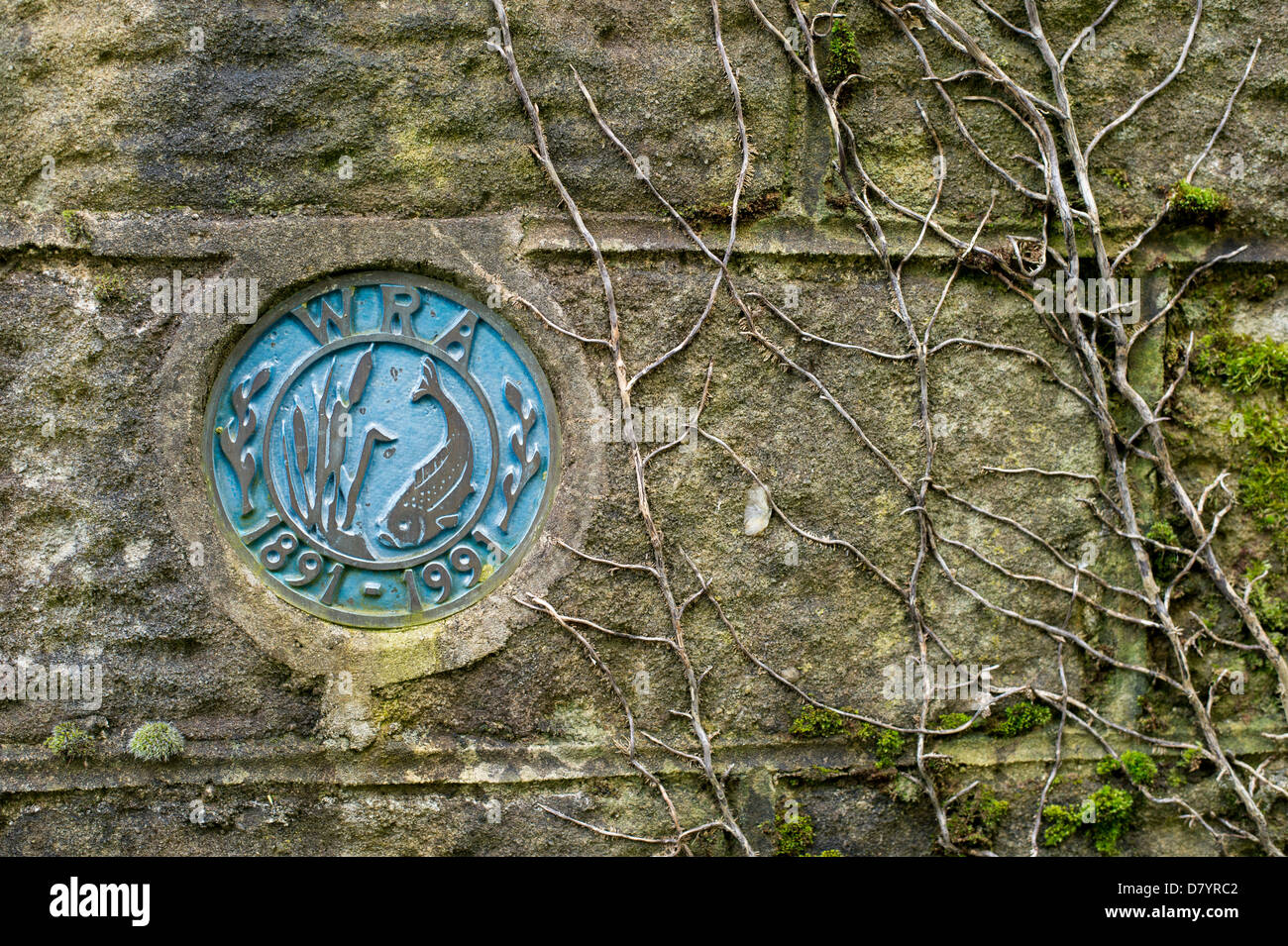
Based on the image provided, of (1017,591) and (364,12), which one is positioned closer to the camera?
(364,12)

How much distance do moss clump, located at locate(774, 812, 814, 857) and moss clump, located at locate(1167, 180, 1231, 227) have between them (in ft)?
6.84

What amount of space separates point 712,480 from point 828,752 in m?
0.86

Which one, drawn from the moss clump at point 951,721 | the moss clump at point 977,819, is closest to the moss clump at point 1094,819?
the moss clump at point 977,819

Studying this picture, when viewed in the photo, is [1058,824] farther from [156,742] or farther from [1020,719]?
[156,742]

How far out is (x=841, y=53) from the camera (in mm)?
2443

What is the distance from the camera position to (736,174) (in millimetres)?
2443

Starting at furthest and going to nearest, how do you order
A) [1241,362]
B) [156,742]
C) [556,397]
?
1. [1241,362]
2. [556,397]
3. [156,742]

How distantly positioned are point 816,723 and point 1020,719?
1.99 feet

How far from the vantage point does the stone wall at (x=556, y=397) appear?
2.35 meters

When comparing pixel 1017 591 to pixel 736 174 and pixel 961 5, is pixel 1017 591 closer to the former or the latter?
pixel 736 174

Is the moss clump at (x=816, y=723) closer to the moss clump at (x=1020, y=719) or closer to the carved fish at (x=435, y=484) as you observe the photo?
the moss clump at (x=1020, y=719)

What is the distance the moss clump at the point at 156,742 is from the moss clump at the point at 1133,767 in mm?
2641

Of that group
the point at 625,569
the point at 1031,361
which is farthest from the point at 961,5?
the point at 625,569

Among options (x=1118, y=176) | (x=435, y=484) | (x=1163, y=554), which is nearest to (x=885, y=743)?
(x=1163, y=554)
